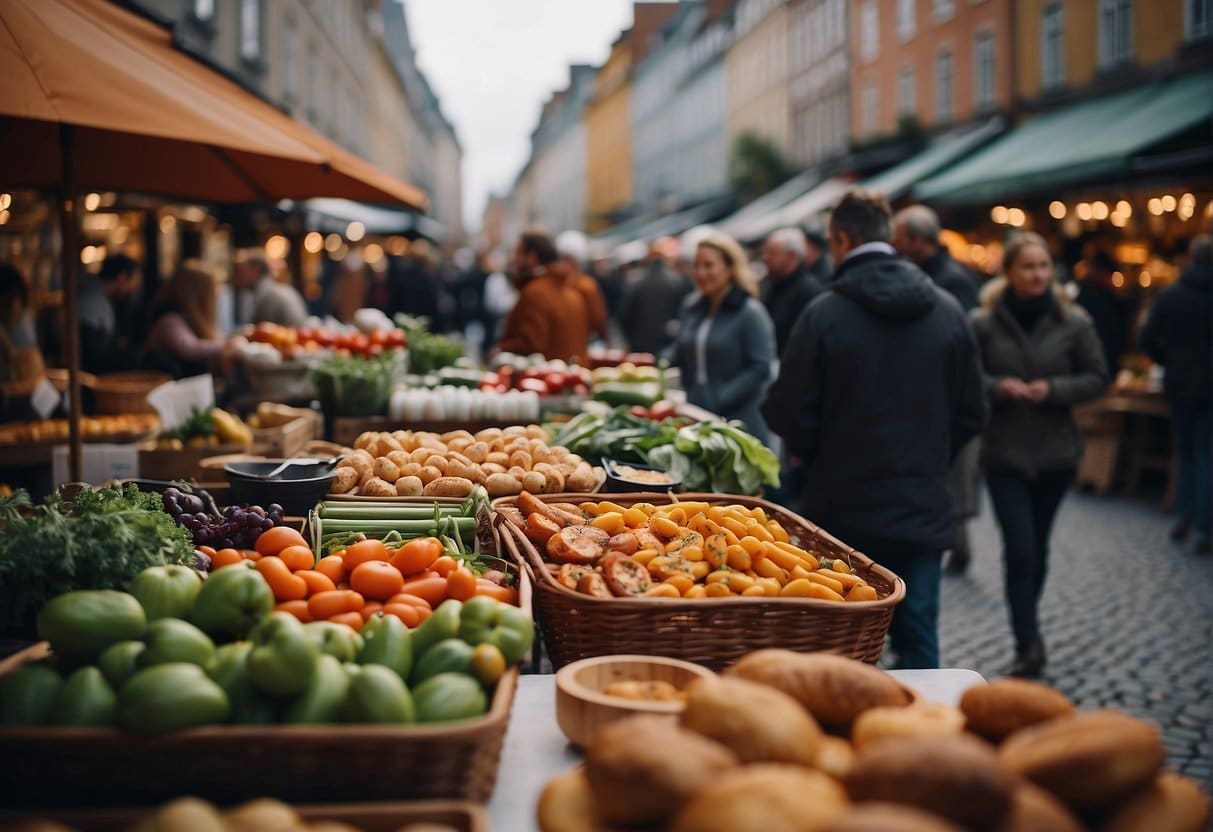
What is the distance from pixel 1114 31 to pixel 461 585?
2098 centimetres

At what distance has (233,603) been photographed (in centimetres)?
240

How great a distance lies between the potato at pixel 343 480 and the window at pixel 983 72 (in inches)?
905

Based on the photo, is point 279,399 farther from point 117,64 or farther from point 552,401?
point 117,64

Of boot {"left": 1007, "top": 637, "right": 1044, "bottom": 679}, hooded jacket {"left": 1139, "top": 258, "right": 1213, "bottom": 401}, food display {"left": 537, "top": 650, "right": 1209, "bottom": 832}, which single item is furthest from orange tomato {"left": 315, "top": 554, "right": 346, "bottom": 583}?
hooded jacket {"left": 1139, "top": 258, "right": 1213, "bottom": 401}

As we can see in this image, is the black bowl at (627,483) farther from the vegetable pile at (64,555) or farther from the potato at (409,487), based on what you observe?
the vegetable pile at (64,555)

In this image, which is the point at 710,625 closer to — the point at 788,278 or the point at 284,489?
the point at 284,489

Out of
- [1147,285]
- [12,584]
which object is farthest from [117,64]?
[1147,285]

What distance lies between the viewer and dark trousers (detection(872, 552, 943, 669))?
4840 mm

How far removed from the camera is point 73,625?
2.26 meters

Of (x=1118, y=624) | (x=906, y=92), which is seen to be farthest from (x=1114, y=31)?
(x=1118, y=624)

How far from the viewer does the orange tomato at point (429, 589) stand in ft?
9.49

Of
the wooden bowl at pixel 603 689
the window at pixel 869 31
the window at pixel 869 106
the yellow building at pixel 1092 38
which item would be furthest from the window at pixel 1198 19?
the wooden bowl at pixel 603 689

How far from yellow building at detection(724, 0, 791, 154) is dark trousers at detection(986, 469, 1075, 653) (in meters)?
35.6

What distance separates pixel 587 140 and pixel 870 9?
207 feet
